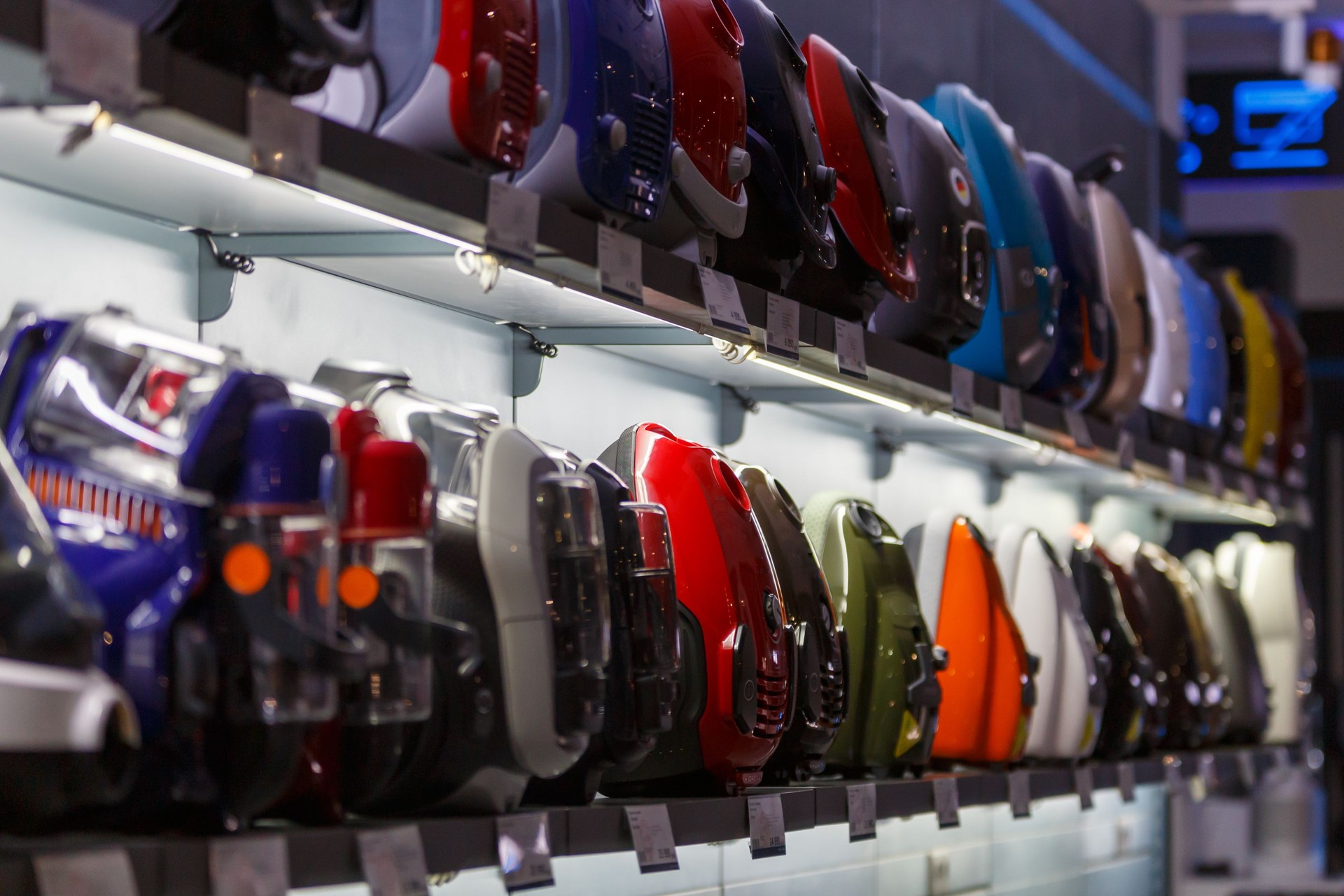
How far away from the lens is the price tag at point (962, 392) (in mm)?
2494

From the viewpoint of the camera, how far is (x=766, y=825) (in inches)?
73.9

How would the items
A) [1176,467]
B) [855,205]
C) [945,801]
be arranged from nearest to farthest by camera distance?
[855,205], [945,801], [1176,467]

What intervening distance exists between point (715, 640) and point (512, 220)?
603mm

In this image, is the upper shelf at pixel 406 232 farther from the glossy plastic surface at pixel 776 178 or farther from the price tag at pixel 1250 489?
the price tag at pixel 1250 489

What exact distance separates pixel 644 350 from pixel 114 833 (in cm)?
133

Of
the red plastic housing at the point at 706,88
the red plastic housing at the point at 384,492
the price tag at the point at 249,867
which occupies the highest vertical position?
the red plastic housing at the point at 706,88

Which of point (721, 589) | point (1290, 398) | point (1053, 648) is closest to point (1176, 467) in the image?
point (1053, 648)

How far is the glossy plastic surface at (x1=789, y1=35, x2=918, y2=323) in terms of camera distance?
2.26 metres

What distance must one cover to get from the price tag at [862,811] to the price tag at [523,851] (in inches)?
28.3

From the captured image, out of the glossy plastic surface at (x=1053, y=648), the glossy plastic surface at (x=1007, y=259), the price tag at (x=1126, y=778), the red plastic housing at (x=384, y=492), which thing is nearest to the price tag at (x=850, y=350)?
the glossy plastic surface at (x=1007, y=259)

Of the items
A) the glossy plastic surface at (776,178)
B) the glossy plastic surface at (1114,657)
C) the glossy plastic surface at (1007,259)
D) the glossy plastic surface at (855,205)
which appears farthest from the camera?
the glossy plastic surface at (1114,657)

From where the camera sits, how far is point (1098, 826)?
4488mm

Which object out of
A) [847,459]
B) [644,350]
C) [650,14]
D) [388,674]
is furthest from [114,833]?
[847,459]

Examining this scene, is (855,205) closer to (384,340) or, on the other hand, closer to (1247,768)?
(384,340)
